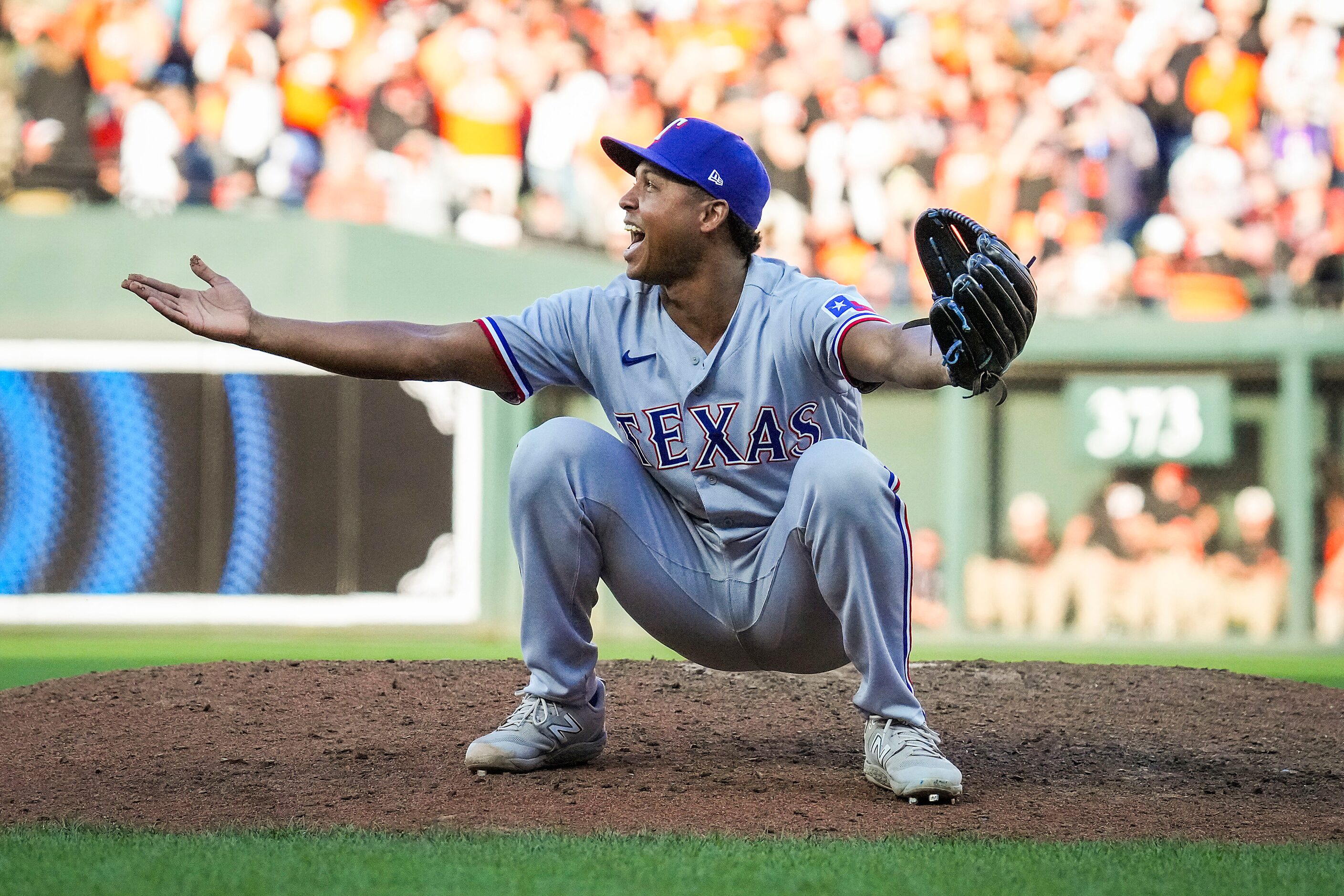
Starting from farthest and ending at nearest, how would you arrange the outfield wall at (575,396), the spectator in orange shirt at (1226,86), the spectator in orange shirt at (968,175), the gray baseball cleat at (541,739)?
1. the spectator in orange shirt at (1226,86)
2. the spectator in orange shirt at (968,175)
3. the outfield wall at (575,396)
4. the gray baseball cleat at (541,739)

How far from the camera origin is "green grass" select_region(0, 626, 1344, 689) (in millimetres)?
8883

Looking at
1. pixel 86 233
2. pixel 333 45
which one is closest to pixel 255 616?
pixel 86 233

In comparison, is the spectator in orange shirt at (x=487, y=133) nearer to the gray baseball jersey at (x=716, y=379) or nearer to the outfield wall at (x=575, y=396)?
the outfield wall at (x=575, y=396)

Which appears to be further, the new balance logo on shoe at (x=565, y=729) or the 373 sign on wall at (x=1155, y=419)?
the 373 sign on wall at (x=1155, y=419)

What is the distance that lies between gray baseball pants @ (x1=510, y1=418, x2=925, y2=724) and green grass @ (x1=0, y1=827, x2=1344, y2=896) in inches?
23.4

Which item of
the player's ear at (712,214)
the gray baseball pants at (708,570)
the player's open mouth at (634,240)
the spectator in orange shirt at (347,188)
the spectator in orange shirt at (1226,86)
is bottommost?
the gray baseball pants at (708,570)

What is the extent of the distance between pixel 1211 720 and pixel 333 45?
8503 millimetres

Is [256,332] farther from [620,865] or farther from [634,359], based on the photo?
[620,865]

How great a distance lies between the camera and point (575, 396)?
35.8ft

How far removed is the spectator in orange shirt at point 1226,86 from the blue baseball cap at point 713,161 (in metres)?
8.34

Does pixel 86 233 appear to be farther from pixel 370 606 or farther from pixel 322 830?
pixel 322 830

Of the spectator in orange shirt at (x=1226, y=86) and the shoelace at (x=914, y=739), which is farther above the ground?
the spectator in orange shirt at (x=1226, y=86)

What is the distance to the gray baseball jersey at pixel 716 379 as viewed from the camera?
373 cm

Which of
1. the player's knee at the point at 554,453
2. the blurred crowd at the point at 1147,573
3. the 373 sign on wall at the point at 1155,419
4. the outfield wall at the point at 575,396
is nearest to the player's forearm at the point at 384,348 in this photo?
the player's knee at the point at 554,453
